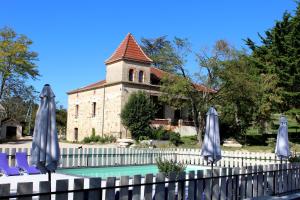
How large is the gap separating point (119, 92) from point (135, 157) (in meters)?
24.5

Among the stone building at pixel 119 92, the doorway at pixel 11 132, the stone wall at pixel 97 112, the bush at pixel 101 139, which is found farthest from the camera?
the doorway at pixel 11 132

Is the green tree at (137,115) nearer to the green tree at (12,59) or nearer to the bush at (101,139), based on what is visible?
the bush at (101,139)

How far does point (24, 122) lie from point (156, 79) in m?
29.1

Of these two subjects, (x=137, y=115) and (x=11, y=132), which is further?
(x=11, y=132)

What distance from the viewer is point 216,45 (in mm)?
40281

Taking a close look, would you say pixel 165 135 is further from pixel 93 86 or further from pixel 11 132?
pixel 11 132

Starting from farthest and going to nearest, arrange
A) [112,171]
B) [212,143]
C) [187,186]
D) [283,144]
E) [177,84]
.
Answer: [177,84], [112,171], [283,144], [212,143], [187,186]

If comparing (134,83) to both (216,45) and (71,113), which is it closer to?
(216,45)

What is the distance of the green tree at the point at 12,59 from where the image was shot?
170 feet

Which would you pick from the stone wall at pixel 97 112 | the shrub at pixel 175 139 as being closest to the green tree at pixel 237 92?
the shrub at pixel 175 139

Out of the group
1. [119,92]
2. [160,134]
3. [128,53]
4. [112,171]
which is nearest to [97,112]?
[119,92]

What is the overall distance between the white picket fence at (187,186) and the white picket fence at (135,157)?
9013 mm

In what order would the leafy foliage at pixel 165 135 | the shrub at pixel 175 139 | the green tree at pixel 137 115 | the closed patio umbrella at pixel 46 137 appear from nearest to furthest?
the closed patio umbrella at pixel 46 137, the shrub at pixel 175 139, the leafy foliage at pixel 165 135, the green tree at pixel 137 115

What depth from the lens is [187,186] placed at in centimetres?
768
